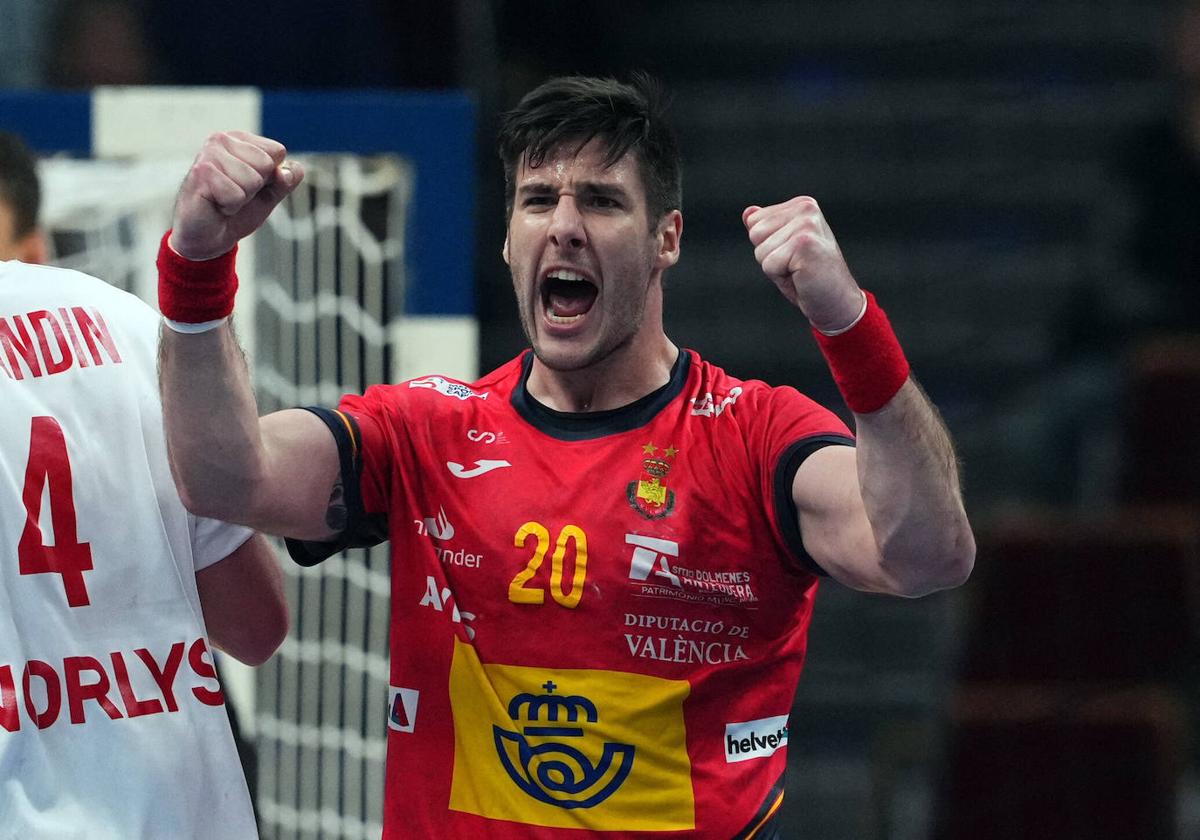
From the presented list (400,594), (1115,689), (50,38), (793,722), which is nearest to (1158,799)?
(1115,689)

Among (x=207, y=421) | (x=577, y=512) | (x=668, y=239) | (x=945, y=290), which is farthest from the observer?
(x=945, y=290)

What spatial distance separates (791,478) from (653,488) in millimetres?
244

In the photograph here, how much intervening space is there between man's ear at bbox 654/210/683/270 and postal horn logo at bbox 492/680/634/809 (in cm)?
76

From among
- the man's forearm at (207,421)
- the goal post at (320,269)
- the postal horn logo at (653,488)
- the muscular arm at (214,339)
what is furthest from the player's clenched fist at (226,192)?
the goal post at (320,269)

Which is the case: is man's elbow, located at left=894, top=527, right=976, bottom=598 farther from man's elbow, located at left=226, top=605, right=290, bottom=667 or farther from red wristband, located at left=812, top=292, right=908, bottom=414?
man's elbow, located at left=226, top=605, right=290, bottom=667

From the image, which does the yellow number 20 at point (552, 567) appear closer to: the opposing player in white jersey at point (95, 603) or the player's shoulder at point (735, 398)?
the player's shoulder at point (735, 398)

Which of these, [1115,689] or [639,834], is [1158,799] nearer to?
[1115,689]

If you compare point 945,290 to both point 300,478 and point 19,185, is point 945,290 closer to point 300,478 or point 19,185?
point 19,185

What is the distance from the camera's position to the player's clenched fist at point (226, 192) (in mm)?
2551

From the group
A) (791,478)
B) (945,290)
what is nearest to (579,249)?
(791,478)

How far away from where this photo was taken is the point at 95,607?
2.68m

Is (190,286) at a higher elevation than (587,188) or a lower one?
lower

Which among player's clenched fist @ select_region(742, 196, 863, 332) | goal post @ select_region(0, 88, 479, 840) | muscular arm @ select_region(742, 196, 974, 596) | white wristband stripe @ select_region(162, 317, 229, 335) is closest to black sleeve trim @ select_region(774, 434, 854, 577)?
muscular arm @ select_region(742, 196, 974, 596)

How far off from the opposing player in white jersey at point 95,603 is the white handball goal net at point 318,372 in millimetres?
1633
